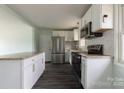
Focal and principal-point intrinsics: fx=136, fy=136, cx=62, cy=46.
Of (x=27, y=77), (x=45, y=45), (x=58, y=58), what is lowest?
(x=58, y=58)

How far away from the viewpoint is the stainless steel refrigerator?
8375 mm

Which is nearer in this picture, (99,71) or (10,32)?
(99,71)

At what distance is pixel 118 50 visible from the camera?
9.41 ft

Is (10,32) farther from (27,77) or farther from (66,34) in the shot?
(66,34)

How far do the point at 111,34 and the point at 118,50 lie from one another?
41 centimetres

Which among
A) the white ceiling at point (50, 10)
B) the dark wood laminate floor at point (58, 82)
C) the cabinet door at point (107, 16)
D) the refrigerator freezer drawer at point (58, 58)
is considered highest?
the white ceiling at point (50, 10)

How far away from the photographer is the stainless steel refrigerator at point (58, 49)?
27.5 ft

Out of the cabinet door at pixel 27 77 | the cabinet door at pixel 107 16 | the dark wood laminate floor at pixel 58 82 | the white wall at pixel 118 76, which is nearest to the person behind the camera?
the white wall at pixel 118 76

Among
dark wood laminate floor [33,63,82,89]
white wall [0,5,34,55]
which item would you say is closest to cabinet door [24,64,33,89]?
dark wood laminate floor [33,63,82,89]

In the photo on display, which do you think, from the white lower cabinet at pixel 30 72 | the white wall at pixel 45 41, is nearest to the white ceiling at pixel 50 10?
the white lower cabinet at pixel 30 72

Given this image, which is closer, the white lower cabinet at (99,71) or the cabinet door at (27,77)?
the cabinet door at (27,77)

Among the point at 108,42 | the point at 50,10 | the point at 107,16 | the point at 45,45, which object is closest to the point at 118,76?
the point at 108,42

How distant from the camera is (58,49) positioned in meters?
8.38

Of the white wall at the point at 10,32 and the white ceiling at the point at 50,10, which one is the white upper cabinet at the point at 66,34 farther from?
the white ceiling at the point at 50,10
